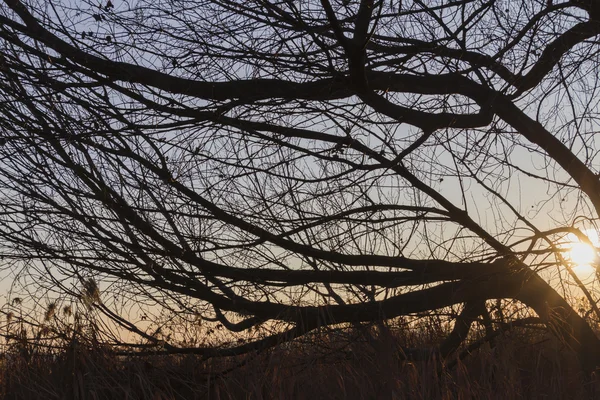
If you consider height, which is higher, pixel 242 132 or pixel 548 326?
pixel 242 132

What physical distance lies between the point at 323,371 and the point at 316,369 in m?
0.11

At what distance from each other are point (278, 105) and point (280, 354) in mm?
1439

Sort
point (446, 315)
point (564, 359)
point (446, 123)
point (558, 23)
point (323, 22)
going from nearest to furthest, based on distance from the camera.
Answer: point (323, 22), point (558, 23), point (446, 123), point (446, 315), point (564, 359)

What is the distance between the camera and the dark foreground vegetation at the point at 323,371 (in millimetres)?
3301

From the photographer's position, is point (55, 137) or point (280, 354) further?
point (280, 354)

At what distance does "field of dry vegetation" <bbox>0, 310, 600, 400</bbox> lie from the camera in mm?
3354

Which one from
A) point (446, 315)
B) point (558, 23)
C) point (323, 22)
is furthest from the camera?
point (446, 315)

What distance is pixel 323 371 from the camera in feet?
13.5

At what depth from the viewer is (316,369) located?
13.2ft

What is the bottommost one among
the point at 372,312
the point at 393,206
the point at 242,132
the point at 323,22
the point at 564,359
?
the point at 564,359

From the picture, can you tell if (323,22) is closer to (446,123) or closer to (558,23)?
(446,123)

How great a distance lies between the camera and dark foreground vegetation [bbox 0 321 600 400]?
3301 millimetres

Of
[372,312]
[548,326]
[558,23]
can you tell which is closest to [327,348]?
[372,312]

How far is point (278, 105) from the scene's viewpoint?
3.96 m
